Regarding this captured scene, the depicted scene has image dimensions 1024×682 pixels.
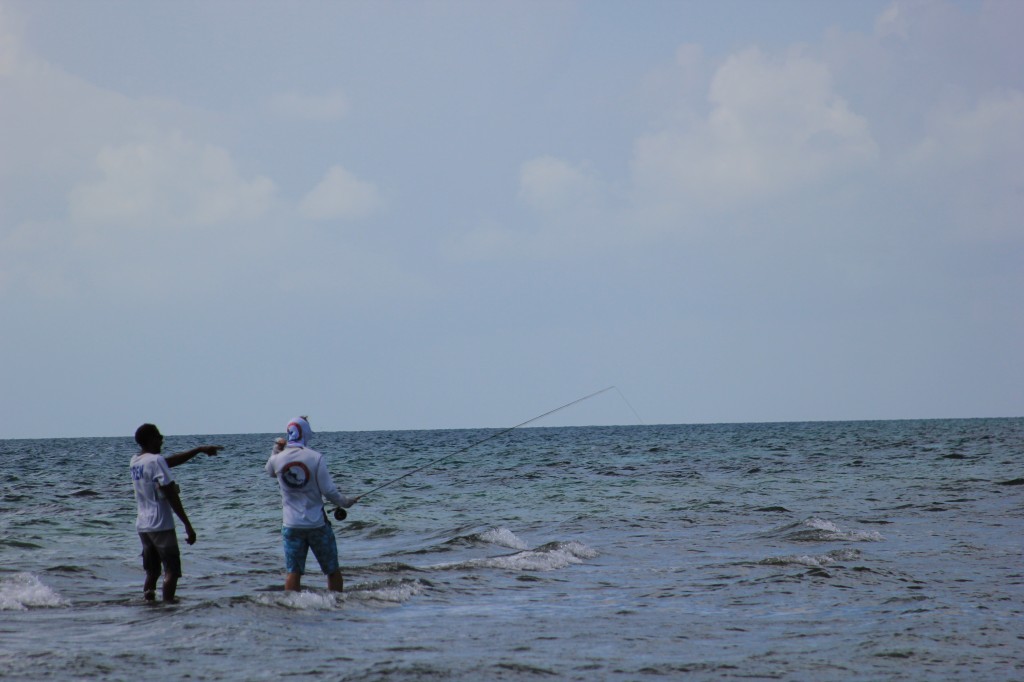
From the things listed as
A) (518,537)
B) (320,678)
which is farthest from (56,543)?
(320,678)

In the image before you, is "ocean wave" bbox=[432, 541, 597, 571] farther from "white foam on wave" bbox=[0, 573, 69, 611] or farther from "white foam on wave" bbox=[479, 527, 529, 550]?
"white foam on wave" bbox=[0, 573, 69, 611]

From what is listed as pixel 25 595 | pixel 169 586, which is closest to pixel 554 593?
pixel 169 586

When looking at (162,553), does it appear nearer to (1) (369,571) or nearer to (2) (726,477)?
(1) (369,571)

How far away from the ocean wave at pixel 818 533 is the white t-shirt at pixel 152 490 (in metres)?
9.54

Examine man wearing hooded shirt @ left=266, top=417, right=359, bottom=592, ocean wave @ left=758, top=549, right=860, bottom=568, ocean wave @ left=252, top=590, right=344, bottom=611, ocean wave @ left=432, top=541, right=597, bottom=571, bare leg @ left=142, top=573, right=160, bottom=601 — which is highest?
man wearing hooded shirt @ left=266, top=417, right=359, bottom=592

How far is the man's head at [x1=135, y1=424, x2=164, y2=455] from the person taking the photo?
9.39 m

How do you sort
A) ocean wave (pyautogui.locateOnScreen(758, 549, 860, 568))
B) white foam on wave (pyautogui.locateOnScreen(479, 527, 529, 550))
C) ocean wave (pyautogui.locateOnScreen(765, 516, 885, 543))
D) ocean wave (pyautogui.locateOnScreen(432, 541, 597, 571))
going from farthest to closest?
white foam on wave (pyautogui.locateOnScreen(479, 527, 529, 550))
ocean wave (pyautogui.locateOnScreen(765, 516, 885, 543))
ocean wave (pyautogui.locateOnScreen(432, 541, 597, 571))
ocean wave (pyautogui.locateOnScreen(758, 549, 860, 568))

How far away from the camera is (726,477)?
30.7m

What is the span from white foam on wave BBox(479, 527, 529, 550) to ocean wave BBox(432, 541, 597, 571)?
1.23 meters

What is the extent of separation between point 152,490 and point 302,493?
1.46m

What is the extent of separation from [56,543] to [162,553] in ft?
26.0

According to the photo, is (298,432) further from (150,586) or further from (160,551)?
(150,586)

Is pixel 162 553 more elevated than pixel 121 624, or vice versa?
pixel 162 553

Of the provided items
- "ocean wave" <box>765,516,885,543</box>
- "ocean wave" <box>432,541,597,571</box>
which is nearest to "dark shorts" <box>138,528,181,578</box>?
"ocean wave" <box>432,541,597,571</box>
